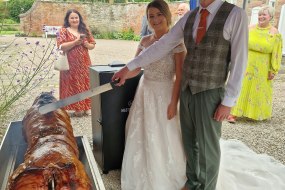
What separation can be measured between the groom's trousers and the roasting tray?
2.92 feet

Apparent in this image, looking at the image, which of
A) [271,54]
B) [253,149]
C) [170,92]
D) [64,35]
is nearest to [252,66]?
[271,54]

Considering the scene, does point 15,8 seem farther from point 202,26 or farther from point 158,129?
point 202,26

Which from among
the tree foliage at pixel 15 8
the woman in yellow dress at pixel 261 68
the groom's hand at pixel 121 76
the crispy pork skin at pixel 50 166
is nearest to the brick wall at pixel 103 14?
the tree foliage at pixel 15 8

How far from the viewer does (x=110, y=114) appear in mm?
2824

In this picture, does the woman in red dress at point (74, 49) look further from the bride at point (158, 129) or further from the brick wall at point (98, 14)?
the brick wall at point (98, 14)

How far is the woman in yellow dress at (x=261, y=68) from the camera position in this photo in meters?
4.31

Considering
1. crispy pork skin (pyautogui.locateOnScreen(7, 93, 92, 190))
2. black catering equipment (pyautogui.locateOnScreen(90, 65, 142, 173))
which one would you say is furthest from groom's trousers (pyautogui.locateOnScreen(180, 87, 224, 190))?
crispy pork skin (pyautogui.locateOnScreen(7, 93, 92, 190))

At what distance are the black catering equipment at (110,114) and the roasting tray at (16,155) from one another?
927 millimetres

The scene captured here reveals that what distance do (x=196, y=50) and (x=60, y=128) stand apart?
3.71ft

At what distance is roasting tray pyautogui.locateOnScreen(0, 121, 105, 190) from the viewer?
147 centimetres

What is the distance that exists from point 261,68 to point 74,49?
10.3 ft

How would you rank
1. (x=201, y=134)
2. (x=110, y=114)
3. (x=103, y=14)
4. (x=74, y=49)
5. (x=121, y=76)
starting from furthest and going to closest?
1. (x=103, y=14)
2. (x=74, y=49)
3. (x=110, y=114)
4. (x=121, y=76)
5. (x=201, y=134)

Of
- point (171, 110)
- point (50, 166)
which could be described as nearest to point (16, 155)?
point (50, 166)

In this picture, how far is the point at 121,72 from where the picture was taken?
2373 millimetres
